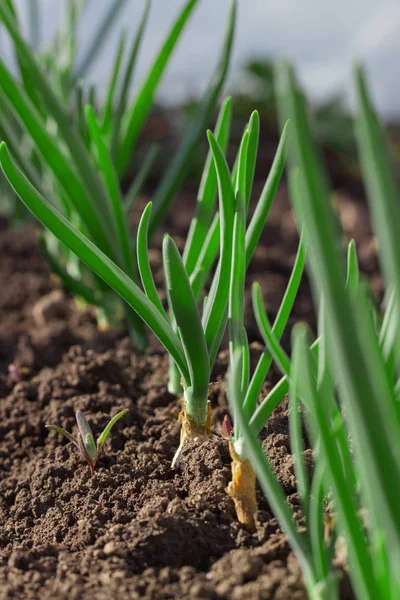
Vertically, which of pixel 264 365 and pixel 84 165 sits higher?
pixel 84 165

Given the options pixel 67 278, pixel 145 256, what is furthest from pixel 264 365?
pixel 67 278

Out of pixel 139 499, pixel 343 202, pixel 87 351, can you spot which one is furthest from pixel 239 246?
pixel 343 202

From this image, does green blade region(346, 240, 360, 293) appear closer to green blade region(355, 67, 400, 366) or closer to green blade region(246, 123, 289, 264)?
green blade region(246, 123, 289, 264)

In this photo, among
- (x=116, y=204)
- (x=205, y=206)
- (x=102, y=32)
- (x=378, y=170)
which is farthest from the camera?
(x=102, y=32)

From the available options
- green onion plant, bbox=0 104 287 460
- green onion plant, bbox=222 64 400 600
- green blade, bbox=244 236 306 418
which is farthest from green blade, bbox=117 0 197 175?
green onion plant, bbox=222 64 400 600

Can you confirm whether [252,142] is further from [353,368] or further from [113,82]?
[113,82]
